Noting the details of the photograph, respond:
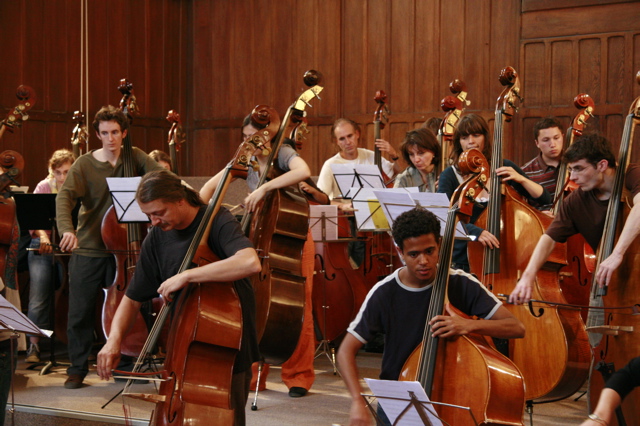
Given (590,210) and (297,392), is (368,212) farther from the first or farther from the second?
(590,210)

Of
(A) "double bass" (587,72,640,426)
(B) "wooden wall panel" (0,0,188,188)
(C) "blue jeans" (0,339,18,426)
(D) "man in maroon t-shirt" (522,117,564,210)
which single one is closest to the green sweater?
(C) "blue jeans" (0,339,18,426)

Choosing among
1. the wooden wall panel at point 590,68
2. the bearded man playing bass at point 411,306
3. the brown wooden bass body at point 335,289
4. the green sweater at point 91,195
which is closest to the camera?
the bearded man playing bass at point 411,306

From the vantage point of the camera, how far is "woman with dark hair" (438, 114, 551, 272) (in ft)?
14.2

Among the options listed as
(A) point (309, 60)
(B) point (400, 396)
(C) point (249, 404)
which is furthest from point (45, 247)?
(A) point (309, 60)

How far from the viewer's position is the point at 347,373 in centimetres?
280

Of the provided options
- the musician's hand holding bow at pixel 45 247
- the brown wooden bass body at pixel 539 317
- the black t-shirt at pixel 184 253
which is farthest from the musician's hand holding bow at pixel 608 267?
the musician's hand holding bow at pixel 45 247

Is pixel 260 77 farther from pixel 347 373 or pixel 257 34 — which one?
pixel 347 373

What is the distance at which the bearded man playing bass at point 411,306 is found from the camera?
9.12 feet

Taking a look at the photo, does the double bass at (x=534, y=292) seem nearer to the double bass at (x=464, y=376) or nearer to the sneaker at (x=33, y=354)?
the double bass at (x=464, y=376)

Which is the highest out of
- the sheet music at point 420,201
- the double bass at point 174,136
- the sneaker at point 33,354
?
the double bass at point 174,136

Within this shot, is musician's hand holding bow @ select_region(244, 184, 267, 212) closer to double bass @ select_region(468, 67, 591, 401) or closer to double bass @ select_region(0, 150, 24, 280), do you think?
double bass @ select_region(468, 67, 591, 401)

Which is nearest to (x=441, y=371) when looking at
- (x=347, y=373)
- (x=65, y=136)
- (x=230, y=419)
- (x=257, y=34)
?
(x=347, y=373)

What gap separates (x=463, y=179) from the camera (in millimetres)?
4355

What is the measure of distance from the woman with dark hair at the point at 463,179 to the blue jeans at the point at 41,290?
299cm
